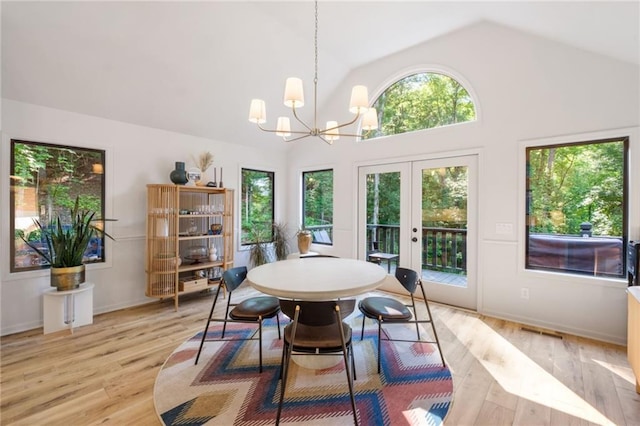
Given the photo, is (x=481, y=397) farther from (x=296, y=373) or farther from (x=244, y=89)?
(x=244, y=89)

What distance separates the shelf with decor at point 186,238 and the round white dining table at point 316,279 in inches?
71.4

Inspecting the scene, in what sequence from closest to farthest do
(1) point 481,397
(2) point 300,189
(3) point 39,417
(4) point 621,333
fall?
(3) point 39,417
(1) point 481,397
(4) point 621,333
(2) point 300,189

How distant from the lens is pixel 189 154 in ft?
13.9

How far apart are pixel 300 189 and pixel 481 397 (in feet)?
13.7

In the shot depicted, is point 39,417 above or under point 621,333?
under

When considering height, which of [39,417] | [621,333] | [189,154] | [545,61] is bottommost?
[39,417]

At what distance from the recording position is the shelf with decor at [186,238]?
363 centimetres

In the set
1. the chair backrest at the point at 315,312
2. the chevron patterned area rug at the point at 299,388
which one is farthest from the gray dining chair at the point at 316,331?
the chevron patterned area rug at the point at 299,388

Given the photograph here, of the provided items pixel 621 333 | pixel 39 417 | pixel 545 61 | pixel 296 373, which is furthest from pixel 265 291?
pixel 545 61

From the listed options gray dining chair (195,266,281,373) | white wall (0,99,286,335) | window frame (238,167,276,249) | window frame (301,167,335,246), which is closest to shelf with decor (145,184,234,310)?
white wall (0,99,286,335)

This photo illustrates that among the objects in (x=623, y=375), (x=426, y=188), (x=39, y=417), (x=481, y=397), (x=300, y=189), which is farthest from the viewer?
(x=300, y=189)

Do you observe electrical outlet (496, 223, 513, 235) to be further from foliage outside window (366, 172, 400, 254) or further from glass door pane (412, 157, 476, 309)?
foliage outside window (366, 172, 400, 254)

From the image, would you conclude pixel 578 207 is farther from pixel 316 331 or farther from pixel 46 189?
pixel 46 189

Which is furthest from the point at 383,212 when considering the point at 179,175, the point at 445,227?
the point at 179,175
